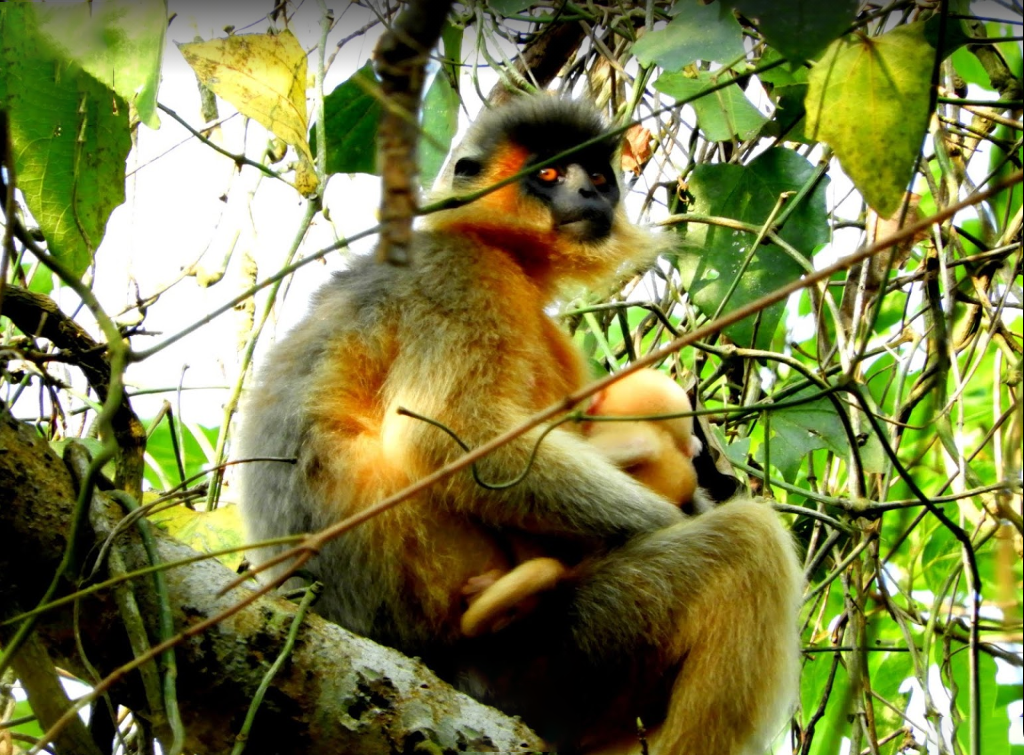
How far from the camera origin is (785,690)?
10.2 ft

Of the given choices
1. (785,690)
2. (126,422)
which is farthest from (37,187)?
(785,690)

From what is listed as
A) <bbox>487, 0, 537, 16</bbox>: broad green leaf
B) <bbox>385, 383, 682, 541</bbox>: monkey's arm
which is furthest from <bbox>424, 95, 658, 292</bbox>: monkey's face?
<bbox>385, 383, 682, 541</bbox>: monkey's arm

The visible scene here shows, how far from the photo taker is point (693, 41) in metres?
3.32

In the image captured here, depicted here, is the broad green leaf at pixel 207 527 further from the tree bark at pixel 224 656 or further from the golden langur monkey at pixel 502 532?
the tree bark at pixel 224 656

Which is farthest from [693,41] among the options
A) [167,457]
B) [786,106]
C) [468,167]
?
[167,457]

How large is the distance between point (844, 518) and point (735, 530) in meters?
0.99

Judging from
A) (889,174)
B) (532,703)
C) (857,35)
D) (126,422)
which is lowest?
(532,703)

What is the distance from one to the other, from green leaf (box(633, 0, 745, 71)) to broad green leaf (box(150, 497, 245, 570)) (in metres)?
1.96

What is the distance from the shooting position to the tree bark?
2.19 m

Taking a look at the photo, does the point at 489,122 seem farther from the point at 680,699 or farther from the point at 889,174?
the point at 680,699

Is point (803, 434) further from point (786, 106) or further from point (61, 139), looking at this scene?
point (61, 139)

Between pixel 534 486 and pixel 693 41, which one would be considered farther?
pixel 693 41

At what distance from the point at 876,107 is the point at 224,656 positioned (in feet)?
6.31

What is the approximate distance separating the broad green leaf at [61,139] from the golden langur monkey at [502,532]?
0.82 m
